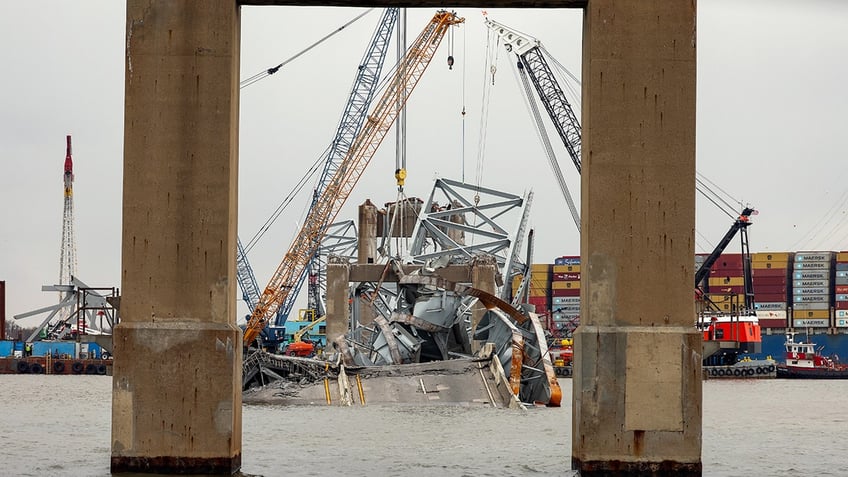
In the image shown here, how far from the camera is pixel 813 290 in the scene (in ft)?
548

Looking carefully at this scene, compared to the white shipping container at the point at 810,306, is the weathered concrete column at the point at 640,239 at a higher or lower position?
higher

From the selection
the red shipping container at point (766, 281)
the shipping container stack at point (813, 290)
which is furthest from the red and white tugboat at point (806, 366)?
the red shipping container at point (766, 281)

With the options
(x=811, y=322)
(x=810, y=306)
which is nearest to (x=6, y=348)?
(x=811, y=322)

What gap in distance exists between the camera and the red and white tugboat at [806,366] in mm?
132625

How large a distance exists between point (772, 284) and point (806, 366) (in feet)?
120

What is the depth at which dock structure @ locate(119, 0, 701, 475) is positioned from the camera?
2025 centimetres

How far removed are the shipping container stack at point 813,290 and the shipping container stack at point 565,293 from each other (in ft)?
98.5

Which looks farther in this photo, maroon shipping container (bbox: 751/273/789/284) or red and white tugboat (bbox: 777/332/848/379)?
maroon shipping container (bbox: 751/273/789/284)

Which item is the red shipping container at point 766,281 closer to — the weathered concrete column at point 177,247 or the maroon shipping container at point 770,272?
the maroon shipping container at point 770,272

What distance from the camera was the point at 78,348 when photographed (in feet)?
464

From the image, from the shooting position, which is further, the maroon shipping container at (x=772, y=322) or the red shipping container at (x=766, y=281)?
the red shipping container at (x=766, y=281)

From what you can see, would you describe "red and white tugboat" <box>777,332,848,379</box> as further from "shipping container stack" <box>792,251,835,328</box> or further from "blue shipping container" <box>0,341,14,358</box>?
"blue shipping container" <box>0,341,14,358</box>

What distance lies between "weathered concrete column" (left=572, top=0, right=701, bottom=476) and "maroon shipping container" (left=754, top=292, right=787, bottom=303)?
15352 cm

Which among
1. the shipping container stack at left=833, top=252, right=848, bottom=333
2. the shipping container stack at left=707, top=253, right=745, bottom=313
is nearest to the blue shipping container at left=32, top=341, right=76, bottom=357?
the shipping container stack at left=707, top=253, right=745, bottom=313
